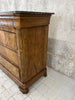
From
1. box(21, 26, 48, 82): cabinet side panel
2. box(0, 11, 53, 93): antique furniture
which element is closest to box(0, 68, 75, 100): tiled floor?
box(0, 11, 53, 93): antique furniture

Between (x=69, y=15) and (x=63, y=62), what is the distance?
2.70ft

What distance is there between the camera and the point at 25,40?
917 millimetres

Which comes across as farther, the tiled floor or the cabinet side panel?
the tiled floor

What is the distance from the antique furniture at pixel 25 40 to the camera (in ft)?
2.74

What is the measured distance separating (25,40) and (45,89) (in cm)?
85

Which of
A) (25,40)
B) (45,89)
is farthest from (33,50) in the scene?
(45,89)

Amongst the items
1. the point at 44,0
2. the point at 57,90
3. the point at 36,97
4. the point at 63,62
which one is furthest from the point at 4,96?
the point at 44,0

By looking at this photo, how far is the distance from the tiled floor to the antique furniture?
128 mm

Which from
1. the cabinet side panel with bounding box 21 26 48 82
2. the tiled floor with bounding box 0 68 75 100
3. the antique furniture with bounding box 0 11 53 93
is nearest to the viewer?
the antique furniture with bounding box 0 11 53 93

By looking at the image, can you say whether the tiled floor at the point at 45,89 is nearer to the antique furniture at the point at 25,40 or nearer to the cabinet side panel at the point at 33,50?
the antique furniture at the point at 25,40

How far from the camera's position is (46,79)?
146cm

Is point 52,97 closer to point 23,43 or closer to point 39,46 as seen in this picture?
point 39,46

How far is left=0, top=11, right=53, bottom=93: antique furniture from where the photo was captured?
835 millimetres

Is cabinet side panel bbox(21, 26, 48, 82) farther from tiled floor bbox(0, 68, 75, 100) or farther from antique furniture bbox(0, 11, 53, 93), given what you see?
tiled floor bbox(0, 68, 75, 100)
